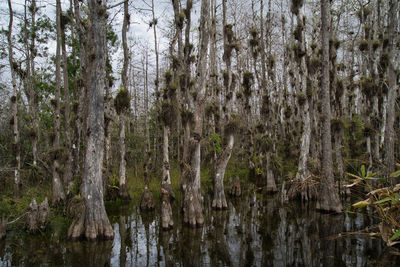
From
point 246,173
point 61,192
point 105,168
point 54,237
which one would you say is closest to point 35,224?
point 54,237

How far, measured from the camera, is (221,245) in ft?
24.3

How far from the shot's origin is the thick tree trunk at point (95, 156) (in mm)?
7441

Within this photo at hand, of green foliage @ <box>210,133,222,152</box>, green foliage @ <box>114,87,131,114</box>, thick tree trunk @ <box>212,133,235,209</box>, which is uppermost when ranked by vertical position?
green foliage @ <box>114,87,131,114</box>

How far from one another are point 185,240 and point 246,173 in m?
12.8

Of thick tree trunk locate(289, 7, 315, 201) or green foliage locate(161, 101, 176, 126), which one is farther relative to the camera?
thick tree trunk locate(289, 7, 315, 201)

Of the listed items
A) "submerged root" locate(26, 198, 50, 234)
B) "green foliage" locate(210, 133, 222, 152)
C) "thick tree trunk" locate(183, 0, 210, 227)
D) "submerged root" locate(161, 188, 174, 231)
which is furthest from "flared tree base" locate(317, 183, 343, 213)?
"submerged root" locate(26, 198, 50, 234)

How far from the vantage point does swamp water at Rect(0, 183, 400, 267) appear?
642cm

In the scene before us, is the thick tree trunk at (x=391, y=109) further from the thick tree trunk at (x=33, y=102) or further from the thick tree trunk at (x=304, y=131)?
the thick tree trunk at (x=33, y=102)

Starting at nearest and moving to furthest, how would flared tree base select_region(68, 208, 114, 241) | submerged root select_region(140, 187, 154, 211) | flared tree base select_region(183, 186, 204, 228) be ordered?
flared tree base select_region(68, 208, 114, 241)
flared tree base select_region(183, 186, 204, 228)
submerged root select_region(140, 187, 154, 211)

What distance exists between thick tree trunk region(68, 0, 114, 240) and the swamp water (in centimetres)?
39

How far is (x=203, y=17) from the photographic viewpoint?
30.7 ft

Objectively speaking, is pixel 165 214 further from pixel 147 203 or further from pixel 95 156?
pixel 147 203

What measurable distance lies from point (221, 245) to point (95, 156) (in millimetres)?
4075

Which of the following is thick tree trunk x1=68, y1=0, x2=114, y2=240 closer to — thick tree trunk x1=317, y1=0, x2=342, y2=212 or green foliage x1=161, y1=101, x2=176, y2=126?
green foliage x1=161, y1=101, x2=176, y2=126
